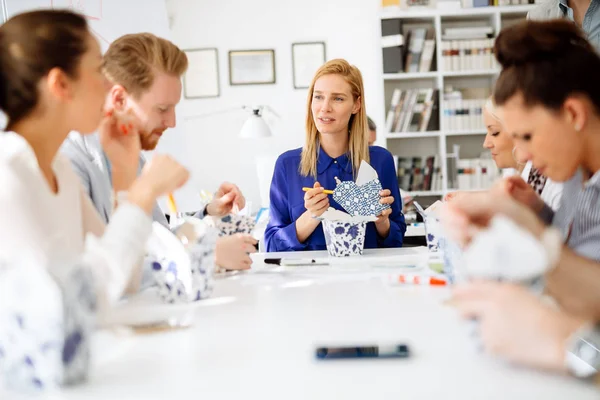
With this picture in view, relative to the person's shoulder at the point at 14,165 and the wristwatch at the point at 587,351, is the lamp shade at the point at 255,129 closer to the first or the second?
the person's shoulder at the point at 14,165

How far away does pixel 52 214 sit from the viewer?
3.32ft

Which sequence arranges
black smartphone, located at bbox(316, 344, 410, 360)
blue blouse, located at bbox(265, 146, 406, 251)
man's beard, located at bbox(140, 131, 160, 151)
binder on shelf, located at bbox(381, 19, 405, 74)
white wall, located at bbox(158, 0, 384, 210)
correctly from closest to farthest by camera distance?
1. black smartphone, located at bbox(316, 344, 410, 360)
2. man's beard, located at bbox(140, 131, 160, 151)
3. blue blouse, located at bbox(265, 146, 406, 251)
4. binder on shelf, located at bbox(381, 19, 405, 74)
5. white wall, located at bbox(158, 0, 384, 210)

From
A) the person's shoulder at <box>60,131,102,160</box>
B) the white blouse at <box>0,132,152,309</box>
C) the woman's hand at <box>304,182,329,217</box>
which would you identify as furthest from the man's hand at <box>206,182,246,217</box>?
the white blouse at <box>0,132,152,309</box>

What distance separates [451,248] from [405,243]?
6.04 ft

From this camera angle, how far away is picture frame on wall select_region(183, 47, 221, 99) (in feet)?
16.2

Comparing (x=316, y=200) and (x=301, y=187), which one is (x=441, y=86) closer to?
(x=301, y=187)

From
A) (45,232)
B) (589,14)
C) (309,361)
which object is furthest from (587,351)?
(589,14)

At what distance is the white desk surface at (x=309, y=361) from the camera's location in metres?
0.69

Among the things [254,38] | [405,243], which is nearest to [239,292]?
[405,243]

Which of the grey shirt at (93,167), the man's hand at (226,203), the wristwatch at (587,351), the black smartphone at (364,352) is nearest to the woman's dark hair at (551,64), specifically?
the wristwatch at (587,351)

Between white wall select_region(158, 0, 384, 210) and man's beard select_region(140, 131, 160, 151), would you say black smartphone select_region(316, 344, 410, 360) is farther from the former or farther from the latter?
white wall select_region(158, 0, 384, 210)

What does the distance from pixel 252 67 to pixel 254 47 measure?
167 millimetres

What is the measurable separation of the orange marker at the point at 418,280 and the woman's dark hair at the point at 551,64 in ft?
1.46

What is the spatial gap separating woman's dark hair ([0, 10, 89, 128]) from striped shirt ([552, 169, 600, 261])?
3.19 ft
